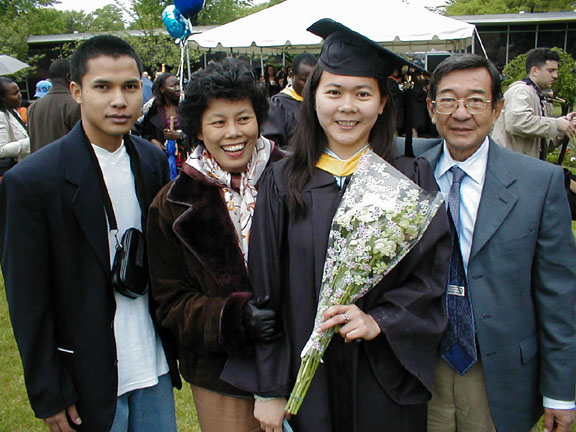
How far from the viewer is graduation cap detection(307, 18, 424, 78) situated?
1.88m

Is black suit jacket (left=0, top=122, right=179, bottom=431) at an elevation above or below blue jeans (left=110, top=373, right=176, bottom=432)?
above

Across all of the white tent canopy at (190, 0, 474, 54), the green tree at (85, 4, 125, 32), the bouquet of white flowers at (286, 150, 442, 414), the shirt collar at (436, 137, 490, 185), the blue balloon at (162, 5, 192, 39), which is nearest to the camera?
the bouquet of white flowers at (286, 150, 442, 414)

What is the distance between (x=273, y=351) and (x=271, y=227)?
0.44 meters

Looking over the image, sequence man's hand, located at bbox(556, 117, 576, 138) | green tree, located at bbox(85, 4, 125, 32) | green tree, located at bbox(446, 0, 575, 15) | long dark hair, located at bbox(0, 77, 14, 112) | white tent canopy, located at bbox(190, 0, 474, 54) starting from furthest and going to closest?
green tree, located at bbox(85, 4, 125, 32), green tree, located at bbox(446, 0, 575, 15), white tent canopy, located at bbox(190, 0, 474, 54), long dark hair, located at bbox(0, 77, 14, 112), man's hand, located at bbox(556, 117, 576, 138)

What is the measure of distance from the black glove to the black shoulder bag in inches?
19.2

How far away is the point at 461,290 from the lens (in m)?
2.00

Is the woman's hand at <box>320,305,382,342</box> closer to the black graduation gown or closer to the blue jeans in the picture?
the black graduation gown

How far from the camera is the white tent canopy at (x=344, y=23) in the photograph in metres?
7.80

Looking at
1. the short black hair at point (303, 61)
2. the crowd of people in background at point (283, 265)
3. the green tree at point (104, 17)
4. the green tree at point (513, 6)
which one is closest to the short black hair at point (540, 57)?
the short black hair at point (303, 61)

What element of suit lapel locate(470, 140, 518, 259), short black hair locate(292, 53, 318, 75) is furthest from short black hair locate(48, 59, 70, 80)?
suit lapel locate(470, 140, 518, 259)

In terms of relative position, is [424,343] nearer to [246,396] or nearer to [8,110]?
[246,396]

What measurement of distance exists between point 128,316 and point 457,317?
4.29ft

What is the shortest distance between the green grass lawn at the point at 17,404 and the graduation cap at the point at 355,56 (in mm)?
2565

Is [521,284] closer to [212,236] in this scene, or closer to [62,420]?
[212,236]
